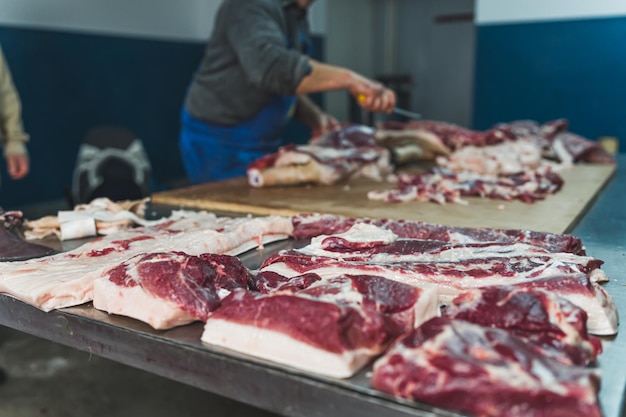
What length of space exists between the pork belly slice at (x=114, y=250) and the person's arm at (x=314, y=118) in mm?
2438

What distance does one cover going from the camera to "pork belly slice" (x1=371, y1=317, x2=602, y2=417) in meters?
1.08

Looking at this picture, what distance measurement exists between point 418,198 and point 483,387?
2116mm

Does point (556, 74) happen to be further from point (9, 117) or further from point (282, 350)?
point (282, 350)

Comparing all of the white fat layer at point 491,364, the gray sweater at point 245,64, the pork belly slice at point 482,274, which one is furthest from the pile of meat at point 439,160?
the white fat layer at point 491,364

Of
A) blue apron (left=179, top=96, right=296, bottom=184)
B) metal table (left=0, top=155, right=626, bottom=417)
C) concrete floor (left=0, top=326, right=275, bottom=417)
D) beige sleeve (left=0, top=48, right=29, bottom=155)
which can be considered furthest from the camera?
beige sleeve (left=0, top=48, right=29, bottom=155)

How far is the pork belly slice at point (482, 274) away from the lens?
4.82 feet

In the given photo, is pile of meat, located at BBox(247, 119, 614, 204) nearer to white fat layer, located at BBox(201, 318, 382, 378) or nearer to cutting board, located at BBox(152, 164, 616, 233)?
cutting board, located at BBox(152, 164, 616, 233)

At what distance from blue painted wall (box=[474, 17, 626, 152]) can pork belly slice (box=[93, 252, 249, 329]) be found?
20.9ft

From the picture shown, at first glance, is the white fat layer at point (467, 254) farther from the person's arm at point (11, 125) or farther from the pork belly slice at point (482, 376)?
the person's arm at point (11, 125)

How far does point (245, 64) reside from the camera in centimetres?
379

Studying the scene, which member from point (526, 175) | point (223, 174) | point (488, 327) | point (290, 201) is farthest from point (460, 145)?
point (488, 327)

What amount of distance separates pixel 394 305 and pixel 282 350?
0.93 ft

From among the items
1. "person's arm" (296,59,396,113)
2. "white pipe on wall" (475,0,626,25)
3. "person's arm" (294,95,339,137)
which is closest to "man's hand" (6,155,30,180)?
"person's arm" (294,95,339,137)

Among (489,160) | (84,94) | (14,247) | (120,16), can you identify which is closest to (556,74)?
(489,160)
